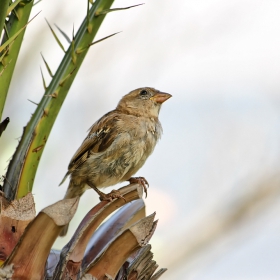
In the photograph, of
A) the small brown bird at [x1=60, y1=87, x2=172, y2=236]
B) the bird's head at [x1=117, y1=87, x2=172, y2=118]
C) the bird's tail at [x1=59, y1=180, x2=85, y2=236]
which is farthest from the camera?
the bird's head at [x1=117, y1=87, x2=172, y2=118]

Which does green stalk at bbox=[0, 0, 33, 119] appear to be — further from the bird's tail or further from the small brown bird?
the bird's tail

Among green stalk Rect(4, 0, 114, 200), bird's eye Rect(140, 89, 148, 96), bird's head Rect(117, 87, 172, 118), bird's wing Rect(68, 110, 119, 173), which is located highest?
bird's eye Rect(140, 89, 148, 96)

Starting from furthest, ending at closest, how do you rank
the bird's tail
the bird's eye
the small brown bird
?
the bird's eye, the bird's tail, the small brown bird

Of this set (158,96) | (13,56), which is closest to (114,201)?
(13,56)

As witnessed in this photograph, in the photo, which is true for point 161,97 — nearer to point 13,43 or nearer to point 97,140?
point 97,140

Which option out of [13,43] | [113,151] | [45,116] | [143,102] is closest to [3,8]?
[13,43]

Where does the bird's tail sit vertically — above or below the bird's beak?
below

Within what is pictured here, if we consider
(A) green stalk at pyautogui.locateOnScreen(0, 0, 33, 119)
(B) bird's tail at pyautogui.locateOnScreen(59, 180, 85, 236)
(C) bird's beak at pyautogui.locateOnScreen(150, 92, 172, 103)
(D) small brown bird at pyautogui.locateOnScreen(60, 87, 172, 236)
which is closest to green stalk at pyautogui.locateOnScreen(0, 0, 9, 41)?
(A) green stalk at pyautogui.locateOnScreen(0, 0, 33, 119)

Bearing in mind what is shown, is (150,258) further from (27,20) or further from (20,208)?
(27,20)
